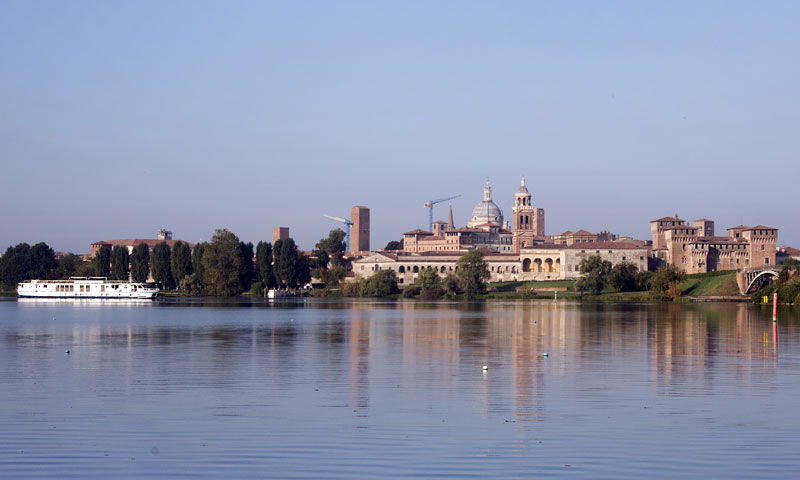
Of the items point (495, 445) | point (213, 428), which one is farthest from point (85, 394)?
point (495, 445)

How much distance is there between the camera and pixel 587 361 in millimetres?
22469

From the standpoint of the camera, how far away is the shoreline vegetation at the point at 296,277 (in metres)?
85.4

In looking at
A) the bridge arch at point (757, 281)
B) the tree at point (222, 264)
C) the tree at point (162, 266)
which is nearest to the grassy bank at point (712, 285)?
the bridge arch at point (757, 281)

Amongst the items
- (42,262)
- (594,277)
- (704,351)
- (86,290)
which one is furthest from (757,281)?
(42,262)

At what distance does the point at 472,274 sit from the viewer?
96125 millimetres

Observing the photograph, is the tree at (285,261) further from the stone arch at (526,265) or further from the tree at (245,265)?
the stone arch at (526,265)

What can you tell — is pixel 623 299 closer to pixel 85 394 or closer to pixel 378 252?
pixel 378 252

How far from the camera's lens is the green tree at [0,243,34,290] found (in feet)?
377

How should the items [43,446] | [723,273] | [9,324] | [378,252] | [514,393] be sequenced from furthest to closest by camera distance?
[378,252] < [723,273] < [9,324] < [514,393] < [43,446]

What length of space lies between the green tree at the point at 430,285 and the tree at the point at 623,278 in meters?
17.6

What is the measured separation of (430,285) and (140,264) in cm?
2962

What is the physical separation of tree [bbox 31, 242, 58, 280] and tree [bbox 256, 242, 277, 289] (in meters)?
30.8

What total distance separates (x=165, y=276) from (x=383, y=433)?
9014 centimetres

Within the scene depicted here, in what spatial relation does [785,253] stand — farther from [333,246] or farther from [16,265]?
[16,265]
